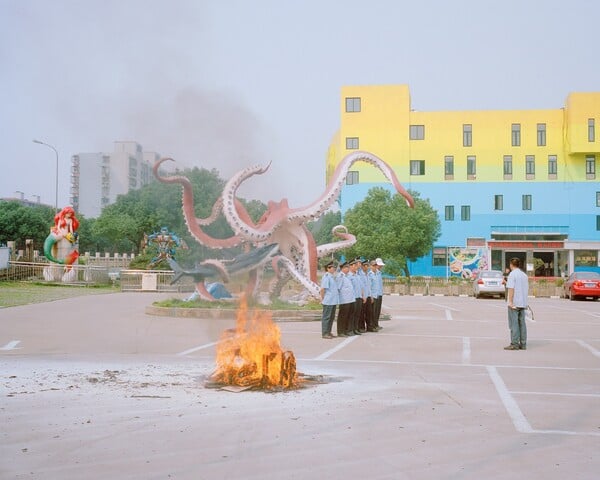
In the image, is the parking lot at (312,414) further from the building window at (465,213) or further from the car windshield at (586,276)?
the building window at (465,213)

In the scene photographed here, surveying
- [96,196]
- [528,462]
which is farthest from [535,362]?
[96,196]

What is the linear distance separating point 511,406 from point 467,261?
1505 inches

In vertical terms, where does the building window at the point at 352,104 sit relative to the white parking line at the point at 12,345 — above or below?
above

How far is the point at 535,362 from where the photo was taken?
11219mm

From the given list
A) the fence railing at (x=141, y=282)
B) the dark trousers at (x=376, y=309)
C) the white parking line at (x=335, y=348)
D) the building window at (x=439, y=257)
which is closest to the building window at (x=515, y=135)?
the building window at (x=439, y=257)

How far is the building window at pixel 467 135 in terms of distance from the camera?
53.7 metres

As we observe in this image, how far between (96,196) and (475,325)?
415 inches

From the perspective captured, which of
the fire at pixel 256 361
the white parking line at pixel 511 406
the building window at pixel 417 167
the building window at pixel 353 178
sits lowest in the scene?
the white parking line at pixel 511 406

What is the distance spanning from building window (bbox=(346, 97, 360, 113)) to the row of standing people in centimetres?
3781

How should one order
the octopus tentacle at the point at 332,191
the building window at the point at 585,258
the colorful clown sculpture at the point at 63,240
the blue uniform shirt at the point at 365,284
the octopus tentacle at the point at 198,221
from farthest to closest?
1. the building window at the point at 585,258
2. the colorful clown sculpture at the point at 63,240
3. the octopus tentacle at the point at 332,191
4. the octopus tentacle at the point at 198,221
5. the blue uniform shirt at the point at 365,284

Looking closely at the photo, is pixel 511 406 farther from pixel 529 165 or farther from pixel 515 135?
pixel 515 135

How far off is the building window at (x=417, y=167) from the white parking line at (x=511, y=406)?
45.3 m

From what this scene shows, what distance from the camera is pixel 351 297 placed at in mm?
15148

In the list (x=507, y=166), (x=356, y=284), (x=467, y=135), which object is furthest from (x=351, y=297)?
(x=507, y=166)
